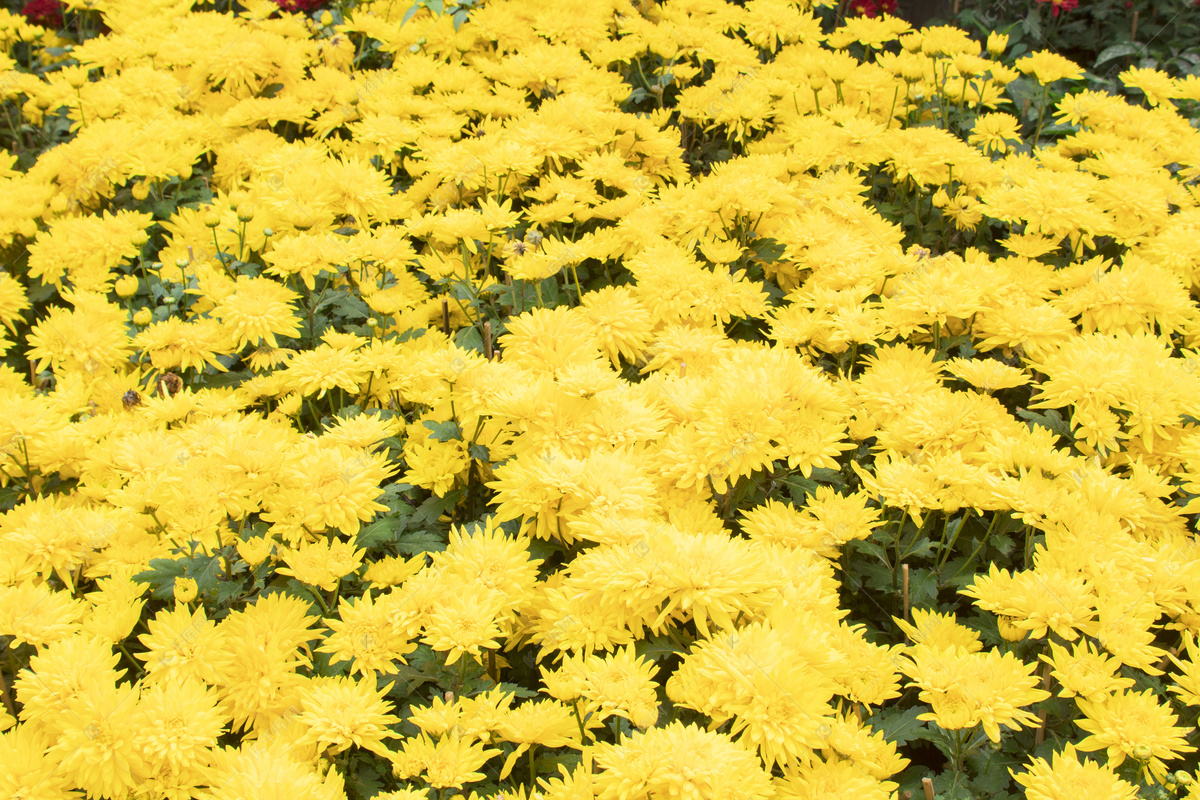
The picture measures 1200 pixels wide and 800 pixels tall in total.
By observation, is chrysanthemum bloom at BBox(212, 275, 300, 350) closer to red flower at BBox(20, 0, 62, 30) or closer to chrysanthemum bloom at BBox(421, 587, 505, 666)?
chrysanthemum bloom at BBox(421, 587, 505, 666)

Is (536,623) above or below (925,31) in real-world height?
below

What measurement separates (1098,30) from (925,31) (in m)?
2.52

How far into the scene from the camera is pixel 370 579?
187 cm

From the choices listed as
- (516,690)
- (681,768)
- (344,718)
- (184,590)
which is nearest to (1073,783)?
(681,768)

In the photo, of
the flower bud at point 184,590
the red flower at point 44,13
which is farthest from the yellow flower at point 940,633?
the red flower at point 44,13

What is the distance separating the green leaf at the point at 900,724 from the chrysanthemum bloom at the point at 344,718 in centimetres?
96

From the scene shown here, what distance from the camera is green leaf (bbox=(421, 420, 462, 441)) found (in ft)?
7.11

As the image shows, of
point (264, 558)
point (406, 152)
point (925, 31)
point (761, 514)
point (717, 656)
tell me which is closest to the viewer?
point (717, 656)

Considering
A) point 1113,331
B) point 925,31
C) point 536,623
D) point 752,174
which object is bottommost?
point 536,623

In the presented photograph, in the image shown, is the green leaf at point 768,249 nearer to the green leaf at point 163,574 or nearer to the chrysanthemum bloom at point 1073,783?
the chrysanthemum bloom at point 1073,783

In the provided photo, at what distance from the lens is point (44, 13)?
493 cm

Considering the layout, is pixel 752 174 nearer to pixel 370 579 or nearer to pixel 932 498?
pixel 932 498

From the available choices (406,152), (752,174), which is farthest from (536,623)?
(406,152)

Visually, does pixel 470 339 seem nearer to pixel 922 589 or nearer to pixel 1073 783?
pixel 922 589
